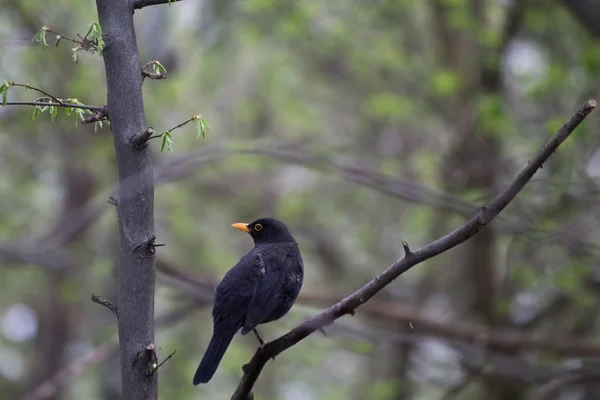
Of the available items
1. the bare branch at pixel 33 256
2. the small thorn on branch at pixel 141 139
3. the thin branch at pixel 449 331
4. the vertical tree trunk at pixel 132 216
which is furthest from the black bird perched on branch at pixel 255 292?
the bare branch at pixel 33 256

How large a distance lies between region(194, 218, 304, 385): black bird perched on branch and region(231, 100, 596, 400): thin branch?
31.6 inches

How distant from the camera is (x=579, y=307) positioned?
911 cm

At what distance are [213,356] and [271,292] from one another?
0.77 metres

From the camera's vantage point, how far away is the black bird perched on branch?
4355mm

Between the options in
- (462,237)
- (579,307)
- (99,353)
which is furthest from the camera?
(579,307)

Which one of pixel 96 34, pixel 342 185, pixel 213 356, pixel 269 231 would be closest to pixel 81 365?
pixel 269 231

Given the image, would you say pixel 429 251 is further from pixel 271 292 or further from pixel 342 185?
pixel 342 185

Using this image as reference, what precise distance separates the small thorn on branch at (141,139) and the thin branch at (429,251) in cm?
99

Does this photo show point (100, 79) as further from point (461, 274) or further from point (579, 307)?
point (579, 307)

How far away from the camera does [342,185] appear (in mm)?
12312

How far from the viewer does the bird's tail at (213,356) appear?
12.5ft

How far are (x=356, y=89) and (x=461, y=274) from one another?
348 cm

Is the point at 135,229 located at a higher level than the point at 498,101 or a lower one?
lower

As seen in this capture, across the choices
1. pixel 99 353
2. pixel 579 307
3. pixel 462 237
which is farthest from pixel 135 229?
pixel 579 307
